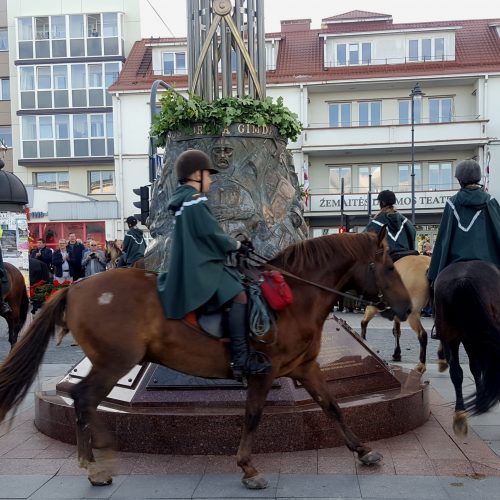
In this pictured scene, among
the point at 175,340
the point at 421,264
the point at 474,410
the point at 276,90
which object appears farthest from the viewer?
the point at 276,90

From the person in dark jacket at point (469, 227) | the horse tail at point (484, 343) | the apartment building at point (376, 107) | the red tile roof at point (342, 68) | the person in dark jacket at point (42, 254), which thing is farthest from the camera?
the red tile roof at point (342, 68)

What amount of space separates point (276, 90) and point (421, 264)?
27.1m

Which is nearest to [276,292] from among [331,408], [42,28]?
[331,408]

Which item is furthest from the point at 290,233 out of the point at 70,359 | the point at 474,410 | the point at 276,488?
the point at 70,359

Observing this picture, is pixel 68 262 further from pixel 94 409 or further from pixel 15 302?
pixel 94 409

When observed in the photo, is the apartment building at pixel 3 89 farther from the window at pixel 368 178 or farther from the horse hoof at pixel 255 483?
the horse hoof at pixel 255 483

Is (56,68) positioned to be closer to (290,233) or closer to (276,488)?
(290,233)

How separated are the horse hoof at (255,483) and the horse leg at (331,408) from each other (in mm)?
761

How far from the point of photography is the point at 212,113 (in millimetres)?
7875

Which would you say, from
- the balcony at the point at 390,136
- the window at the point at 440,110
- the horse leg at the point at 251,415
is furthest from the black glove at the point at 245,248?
the window at the point at 440,110

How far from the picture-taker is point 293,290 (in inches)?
202

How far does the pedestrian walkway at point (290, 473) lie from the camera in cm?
479

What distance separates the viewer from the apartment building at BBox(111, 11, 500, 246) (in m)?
34.8

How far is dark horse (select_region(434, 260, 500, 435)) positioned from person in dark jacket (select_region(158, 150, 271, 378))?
218 centimetres
